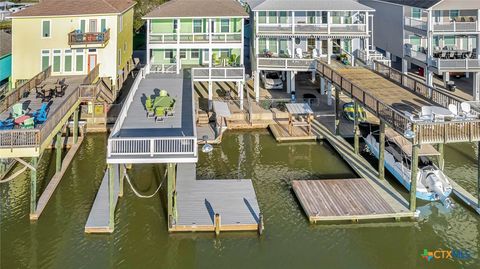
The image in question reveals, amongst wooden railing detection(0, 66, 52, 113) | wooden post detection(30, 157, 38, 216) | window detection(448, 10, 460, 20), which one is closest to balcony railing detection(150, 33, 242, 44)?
wooden railing detection(0, 66, 52, 113)

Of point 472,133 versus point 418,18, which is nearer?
point 472,133

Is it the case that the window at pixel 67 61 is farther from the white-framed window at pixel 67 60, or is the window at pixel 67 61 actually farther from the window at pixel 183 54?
the window at pixel 183 54

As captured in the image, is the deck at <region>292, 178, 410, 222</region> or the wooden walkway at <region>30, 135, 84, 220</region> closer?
the deck at <region>292, 178, 410, 222</region>

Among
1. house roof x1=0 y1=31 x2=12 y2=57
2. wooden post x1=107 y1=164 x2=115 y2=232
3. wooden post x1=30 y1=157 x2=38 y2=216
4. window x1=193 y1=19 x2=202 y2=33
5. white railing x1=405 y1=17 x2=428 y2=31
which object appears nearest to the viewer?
wooden post x1=107 y1=164 x2=115 y2=232

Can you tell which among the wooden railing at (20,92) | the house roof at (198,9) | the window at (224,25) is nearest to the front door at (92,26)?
the house roof at (198,9)

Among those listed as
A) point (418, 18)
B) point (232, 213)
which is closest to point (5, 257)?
point (232, 213)

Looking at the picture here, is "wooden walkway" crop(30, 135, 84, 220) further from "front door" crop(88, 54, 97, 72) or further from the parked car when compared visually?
the parked car

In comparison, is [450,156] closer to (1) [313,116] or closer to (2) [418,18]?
Answer: (1) [313,116]
